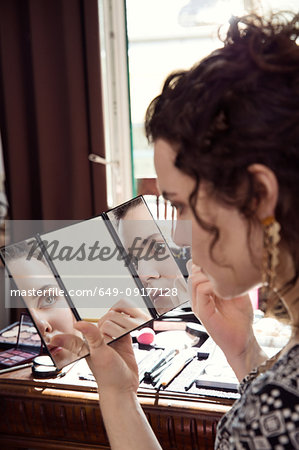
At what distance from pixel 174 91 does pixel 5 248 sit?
46 cm

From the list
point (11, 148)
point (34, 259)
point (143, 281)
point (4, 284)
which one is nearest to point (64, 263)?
point (34, 259)

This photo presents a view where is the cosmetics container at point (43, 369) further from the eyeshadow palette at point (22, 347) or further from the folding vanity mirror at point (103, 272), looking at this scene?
the folding vanity mirror at point (103, 272)

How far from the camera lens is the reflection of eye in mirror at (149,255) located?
41.7 inches

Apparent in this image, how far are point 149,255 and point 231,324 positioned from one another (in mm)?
217

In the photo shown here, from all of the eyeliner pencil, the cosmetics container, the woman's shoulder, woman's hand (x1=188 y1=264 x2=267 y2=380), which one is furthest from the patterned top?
the eyeliner pencil

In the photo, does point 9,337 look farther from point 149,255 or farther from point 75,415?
point 149,255

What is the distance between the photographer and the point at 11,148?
6.03 ft

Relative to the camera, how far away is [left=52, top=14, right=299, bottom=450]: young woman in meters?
0.59

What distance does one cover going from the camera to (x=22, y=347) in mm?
1439

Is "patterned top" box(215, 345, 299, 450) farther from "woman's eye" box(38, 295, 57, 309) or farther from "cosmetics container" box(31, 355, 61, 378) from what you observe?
"cosmetics container" box(31, 355, 61, 378)

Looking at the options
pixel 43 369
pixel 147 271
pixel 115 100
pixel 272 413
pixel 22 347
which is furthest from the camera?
pixel 115 100

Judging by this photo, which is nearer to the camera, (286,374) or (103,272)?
(286,374)

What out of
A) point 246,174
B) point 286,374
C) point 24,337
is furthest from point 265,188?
point 24,337

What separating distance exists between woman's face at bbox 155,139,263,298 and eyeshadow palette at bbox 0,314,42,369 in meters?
0.81
